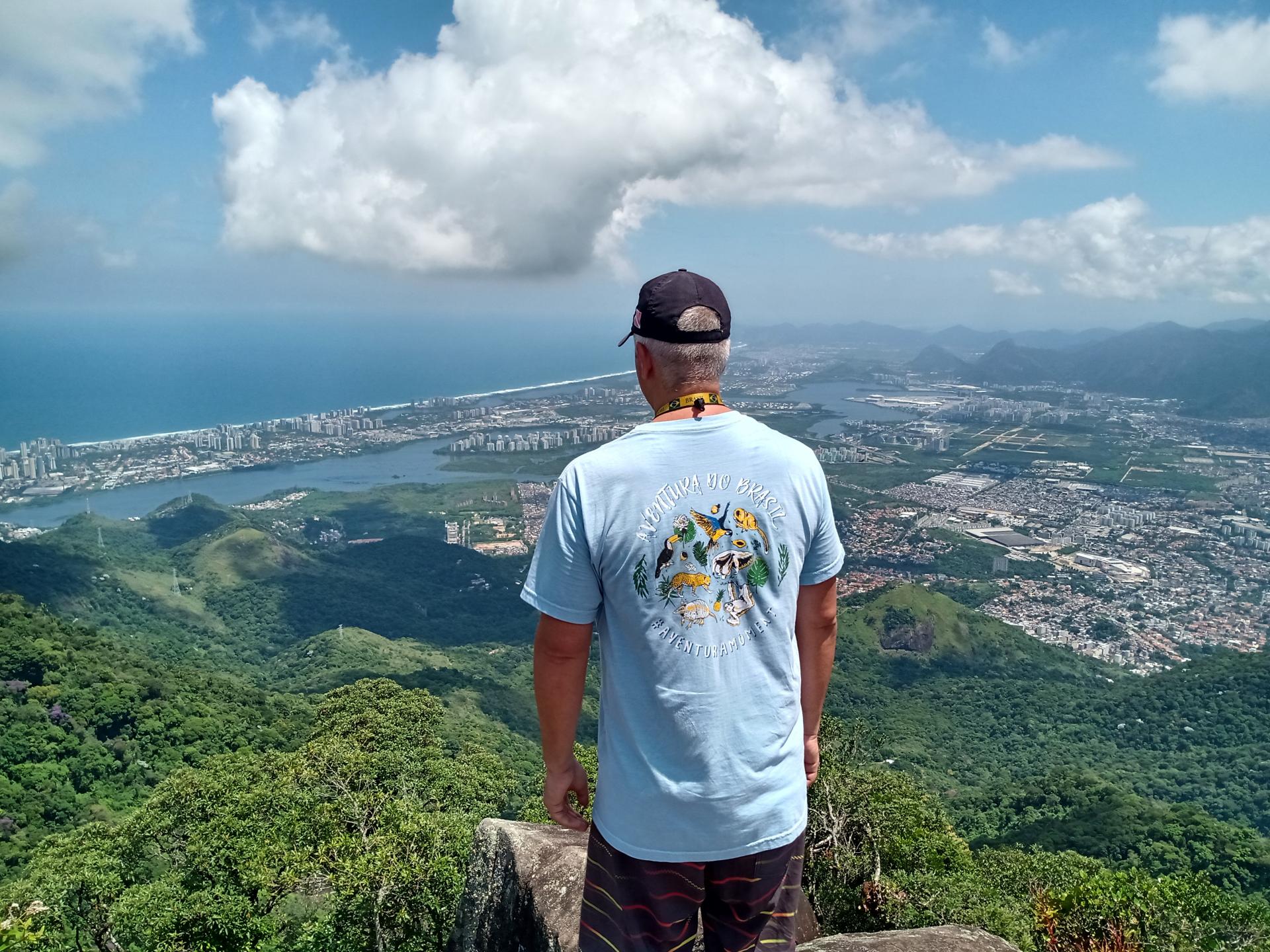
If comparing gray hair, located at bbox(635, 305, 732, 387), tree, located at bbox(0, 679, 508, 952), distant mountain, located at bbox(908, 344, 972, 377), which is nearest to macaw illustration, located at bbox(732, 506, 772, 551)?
gray hair, located at bbox(635, 305, 732, 387)

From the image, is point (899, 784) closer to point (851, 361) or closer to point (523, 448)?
point (523, 448)

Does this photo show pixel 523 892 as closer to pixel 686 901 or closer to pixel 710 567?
pixel 686 901

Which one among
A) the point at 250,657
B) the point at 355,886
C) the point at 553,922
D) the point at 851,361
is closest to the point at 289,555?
the point at 250,657

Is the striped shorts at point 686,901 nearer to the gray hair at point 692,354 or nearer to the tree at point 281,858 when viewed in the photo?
the gray hair at point 692,354

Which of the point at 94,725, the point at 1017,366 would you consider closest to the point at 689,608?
the point at 94,725

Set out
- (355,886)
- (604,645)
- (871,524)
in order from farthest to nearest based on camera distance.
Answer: (871,524)
(355,886)
(604,645)

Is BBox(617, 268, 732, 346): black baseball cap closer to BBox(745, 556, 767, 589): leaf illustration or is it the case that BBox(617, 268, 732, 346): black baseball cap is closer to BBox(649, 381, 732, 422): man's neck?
BBox(649, 381, 732, 422): man's neck
